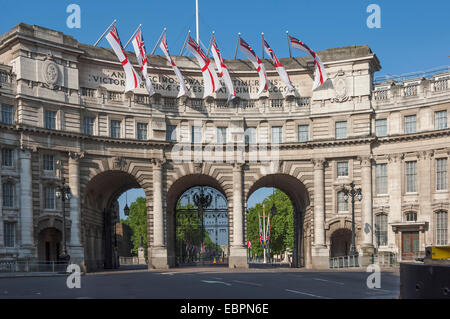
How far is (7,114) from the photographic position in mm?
46438

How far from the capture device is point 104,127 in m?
52.1

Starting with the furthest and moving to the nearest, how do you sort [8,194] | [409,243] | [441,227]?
A: [409,243] < [441,227] < [8,194]

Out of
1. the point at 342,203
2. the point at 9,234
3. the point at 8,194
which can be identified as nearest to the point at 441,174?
the point at 342,203

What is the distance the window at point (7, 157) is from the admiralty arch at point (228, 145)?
0.13 metres

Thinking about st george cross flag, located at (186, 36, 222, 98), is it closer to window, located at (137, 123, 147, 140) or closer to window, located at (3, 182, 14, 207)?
window, located at (137, 123, 147, 140)

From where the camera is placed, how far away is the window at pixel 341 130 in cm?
5388

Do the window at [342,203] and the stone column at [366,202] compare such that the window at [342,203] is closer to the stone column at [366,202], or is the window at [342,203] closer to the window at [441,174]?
the stone column at [366,202]

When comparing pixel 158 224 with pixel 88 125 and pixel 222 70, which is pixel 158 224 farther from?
pixel 222 70

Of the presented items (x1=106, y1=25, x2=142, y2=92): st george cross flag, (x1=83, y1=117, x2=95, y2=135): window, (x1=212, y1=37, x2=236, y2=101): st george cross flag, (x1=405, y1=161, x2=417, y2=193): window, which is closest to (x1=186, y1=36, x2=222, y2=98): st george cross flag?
(x1=212, y1=37, x2=236, y2=101): st george cross flag

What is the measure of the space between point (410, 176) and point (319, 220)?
854cm

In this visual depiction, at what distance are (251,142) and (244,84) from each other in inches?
219

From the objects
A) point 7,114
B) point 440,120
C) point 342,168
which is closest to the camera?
point 7,114
